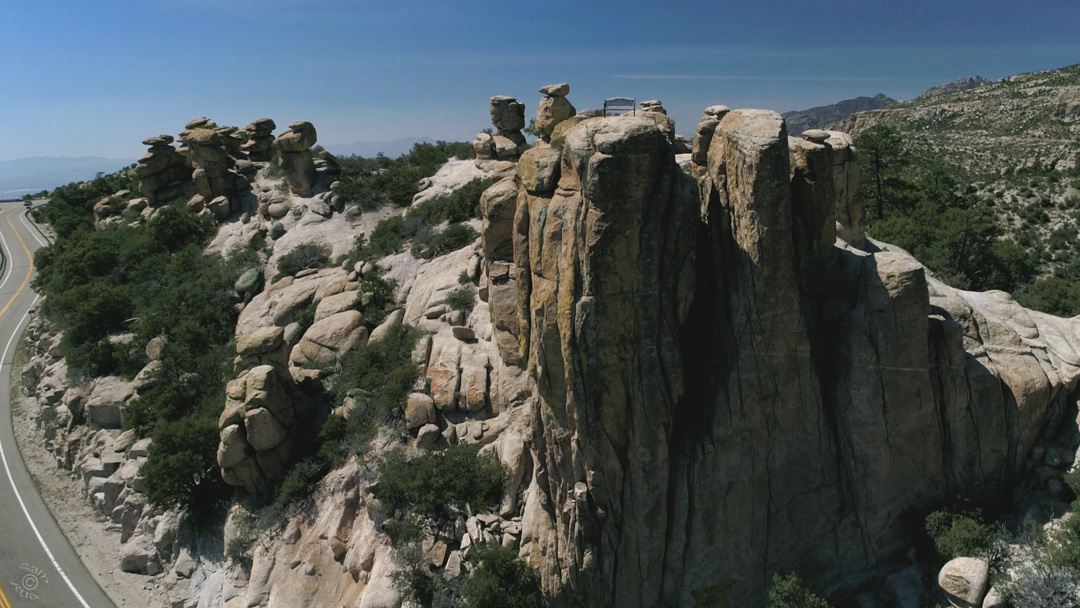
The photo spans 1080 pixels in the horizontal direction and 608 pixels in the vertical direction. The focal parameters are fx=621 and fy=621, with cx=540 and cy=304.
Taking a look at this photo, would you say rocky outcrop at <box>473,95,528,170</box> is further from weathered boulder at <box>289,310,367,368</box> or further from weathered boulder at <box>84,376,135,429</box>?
weathered boulder at <box>84,376,135,429</box>

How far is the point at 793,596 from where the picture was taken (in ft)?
48.1

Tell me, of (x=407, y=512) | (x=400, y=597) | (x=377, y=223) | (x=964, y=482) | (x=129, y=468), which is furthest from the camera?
(x=377, y=223)

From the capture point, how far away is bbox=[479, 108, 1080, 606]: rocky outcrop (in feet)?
46.6

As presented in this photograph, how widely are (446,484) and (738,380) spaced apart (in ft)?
31.6

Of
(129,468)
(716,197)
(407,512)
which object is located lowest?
(129,468)

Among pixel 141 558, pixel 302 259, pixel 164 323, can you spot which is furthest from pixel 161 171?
→ pixel 141 558

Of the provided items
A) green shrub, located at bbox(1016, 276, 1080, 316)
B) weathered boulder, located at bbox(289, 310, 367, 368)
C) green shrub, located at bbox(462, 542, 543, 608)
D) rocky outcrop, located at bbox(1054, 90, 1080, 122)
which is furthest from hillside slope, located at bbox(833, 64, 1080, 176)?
green shrub, located at bbox(462, 542, 543, 608)

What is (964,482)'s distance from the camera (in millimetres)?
16266

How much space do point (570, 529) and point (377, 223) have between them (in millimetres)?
25805

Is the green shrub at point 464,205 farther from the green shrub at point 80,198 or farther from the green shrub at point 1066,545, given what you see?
the green shrub at point 80,198

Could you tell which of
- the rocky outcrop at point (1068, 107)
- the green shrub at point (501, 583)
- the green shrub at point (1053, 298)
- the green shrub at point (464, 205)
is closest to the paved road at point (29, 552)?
the green shrub at point (501, 583)

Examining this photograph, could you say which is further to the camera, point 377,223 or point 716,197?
point 377,223

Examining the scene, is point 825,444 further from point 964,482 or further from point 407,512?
point 407,512

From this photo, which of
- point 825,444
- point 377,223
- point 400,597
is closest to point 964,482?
point 825,444
